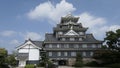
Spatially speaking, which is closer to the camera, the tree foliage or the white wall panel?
the tree foliage

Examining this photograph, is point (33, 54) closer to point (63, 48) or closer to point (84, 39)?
point (63, 48)

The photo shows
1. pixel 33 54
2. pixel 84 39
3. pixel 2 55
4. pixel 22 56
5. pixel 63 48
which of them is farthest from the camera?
pixel 84 39

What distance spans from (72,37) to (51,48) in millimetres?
7098

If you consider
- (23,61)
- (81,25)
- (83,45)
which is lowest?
(23,61)

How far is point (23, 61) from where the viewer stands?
57438 millimetres

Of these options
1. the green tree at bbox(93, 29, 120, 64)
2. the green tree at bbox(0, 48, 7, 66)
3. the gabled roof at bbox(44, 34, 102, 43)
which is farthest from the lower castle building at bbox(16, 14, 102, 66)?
the green tree at bbox(0, 48, 7, 66)

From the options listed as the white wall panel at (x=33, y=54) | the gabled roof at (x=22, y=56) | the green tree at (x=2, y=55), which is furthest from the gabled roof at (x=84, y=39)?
the green tree at (x=2, y=55)

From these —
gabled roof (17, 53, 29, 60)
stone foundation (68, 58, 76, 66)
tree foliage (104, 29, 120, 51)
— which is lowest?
stone foundation (68, 58, 76, 66)

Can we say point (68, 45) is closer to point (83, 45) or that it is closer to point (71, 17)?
point (83, 45)

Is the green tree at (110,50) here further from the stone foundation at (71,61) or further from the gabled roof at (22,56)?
the gabled roof at (22,56)

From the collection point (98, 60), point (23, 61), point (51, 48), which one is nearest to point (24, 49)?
point (23, 61)

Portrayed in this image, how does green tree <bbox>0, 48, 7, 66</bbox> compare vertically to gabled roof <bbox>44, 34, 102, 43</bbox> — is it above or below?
below

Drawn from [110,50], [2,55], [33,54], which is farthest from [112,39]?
[2,55]

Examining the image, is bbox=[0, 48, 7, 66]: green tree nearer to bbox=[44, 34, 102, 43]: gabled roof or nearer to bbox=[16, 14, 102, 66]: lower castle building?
bbox=[16, 14, 102, 66]: lower castle building
